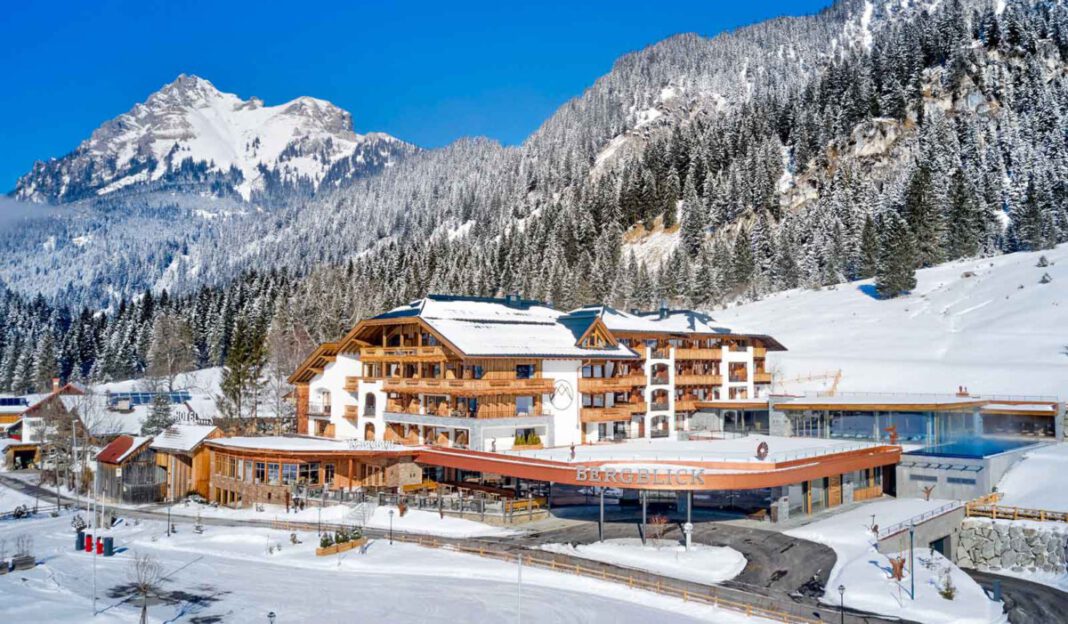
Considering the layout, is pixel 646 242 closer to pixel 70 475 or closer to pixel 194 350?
pixel 194 350

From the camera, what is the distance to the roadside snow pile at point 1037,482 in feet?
148

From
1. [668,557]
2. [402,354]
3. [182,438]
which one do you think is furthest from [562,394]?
[182,438]

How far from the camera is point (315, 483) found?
51094 millimetres

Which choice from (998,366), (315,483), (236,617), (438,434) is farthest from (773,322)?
(236,617)

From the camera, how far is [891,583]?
3178cm

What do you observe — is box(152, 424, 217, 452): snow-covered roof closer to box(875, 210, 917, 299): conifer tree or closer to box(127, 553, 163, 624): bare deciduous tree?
box(127, 553, 163, 624): bare deciduous tree

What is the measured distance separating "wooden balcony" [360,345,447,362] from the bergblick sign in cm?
1799

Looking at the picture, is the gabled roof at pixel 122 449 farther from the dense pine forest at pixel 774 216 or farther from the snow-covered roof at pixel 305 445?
the dense pine forest at pixel 774 216

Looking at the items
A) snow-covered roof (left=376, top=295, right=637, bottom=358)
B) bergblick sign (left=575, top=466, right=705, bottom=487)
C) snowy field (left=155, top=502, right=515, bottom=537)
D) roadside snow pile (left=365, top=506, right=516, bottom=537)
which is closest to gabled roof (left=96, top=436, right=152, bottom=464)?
snowy field (left=155, top=502, right=515, bottom=537)

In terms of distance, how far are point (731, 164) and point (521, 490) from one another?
12732 centimetres

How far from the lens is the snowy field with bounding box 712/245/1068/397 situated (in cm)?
7025

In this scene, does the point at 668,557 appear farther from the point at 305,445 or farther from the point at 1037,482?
the point at 1037,482

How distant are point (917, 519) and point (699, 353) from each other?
2957 cm

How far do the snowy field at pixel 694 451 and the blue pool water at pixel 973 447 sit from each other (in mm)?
6359
